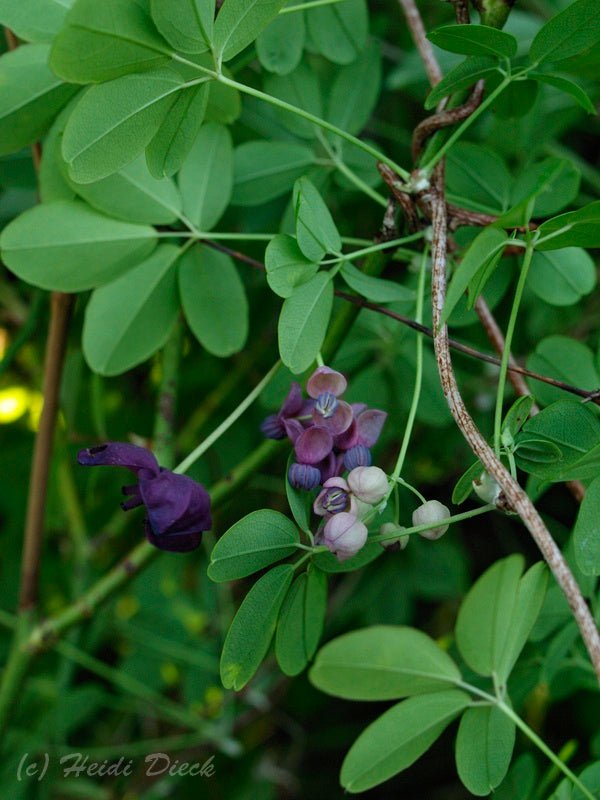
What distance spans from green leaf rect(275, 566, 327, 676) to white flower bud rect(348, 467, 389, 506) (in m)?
0.09

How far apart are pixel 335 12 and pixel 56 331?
0.48 meters

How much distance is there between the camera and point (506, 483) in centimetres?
56

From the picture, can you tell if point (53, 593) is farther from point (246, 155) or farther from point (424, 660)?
point (424, 660)

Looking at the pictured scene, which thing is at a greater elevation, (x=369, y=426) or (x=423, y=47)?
(x=423, y=47)

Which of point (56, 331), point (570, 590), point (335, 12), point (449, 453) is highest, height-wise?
point (335, 12)

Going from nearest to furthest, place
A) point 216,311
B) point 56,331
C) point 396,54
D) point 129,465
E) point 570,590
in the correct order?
point 570,590 < point 129,465 < point 216,311 < point 56,331 < point 396,54

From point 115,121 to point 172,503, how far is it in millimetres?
289

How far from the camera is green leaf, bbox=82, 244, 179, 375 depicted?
2.79 ft

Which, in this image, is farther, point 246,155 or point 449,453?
point 449,453

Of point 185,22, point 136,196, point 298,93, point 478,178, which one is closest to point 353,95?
point 298,93

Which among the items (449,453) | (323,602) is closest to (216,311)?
(323,602)

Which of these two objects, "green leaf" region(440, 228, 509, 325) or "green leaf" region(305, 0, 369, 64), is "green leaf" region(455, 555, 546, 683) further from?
"green leaf" region(305, 0, 369, 64)

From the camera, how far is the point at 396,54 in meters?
1.44

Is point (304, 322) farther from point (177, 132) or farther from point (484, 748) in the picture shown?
point (484, 748)
